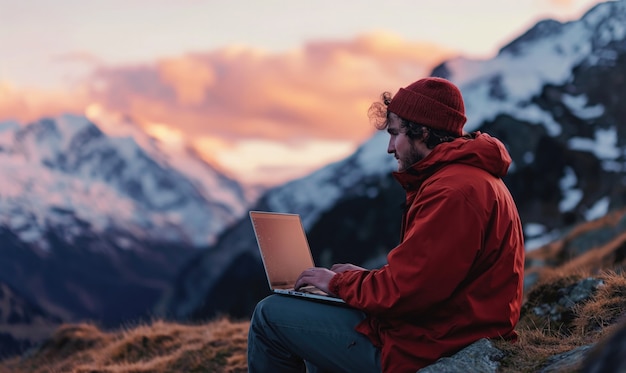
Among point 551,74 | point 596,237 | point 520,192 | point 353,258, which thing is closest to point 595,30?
point 551,74

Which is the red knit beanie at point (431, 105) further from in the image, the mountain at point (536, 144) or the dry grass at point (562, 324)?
the mountain at point (536, 144)

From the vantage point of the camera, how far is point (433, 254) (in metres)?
5.00

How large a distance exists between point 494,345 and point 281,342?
183 cm

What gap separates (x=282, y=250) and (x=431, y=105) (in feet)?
7.00

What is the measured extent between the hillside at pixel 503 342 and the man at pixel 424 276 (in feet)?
2.06

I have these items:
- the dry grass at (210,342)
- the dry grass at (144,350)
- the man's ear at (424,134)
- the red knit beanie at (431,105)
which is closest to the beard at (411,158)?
the man's ear at (424,134)

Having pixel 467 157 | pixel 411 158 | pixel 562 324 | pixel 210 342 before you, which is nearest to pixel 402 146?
pixel 411 158

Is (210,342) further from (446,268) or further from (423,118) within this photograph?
(446,268)

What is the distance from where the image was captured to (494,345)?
5746 mm

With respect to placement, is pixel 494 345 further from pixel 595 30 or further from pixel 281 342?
pixel 595 30

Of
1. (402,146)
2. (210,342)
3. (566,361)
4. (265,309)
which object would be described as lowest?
(210,342)

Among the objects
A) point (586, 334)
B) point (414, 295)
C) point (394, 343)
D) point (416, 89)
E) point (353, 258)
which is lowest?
point (353, 258)

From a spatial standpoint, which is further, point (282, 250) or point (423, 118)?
point (282, 250)

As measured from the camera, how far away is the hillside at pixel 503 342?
5.98 m
